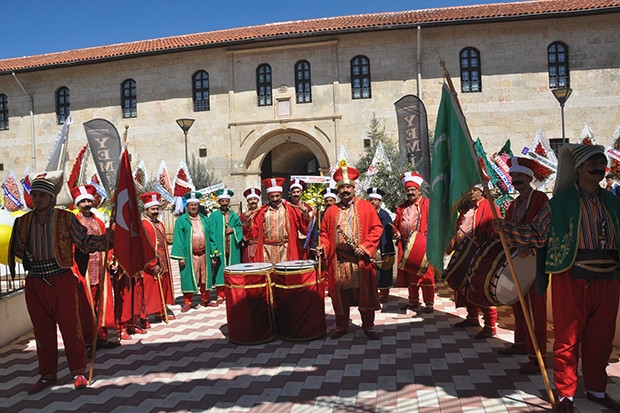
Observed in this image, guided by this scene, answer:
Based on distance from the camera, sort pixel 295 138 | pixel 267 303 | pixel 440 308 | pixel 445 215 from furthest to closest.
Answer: pixel 295 138
pixel 440 308
pixel 267 303
pixel 445 215

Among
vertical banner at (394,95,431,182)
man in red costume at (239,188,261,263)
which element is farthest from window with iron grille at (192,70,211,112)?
vertical banner at (394,95,431,182)

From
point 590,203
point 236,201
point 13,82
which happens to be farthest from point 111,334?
point 13,82

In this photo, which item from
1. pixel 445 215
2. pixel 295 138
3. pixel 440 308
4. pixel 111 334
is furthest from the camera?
pixel 295 138

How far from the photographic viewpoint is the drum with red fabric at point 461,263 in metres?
5.68

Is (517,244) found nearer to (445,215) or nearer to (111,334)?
(445,215)

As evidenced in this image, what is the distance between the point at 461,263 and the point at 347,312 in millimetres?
1634

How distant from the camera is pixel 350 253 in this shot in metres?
6.38

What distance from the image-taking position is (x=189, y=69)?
80.7 ft

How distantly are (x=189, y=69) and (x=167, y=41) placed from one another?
2.94 metres

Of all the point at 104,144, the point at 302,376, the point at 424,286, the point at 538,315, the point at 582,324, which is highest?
the point at 104,144

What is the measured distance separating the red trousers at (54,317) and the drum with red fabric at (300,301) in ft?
7.66

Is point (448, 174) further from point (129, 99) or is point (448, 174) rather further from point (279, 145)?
point (129, 99)

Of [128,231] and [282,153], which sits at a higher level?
[282,153]

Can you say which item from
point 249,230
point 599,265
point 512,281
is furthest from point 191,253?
point 599,265
